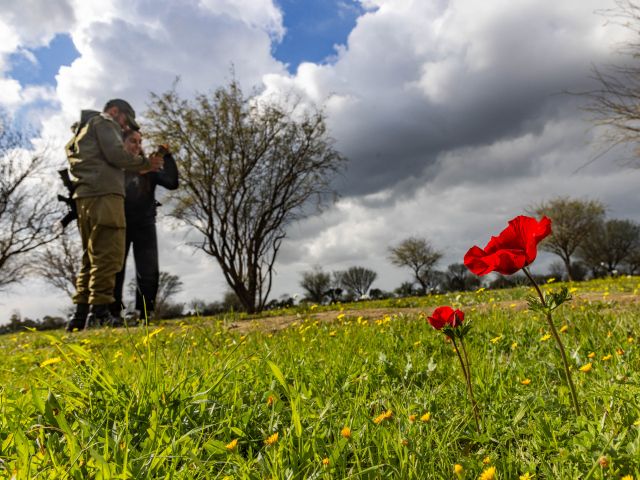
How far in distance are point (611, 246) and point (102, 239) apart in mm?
56853

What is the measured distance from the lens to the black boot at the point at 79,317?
255 inches

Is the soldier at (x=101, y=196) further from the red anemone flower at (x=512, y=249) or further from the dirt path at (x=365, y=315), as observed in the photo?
the red anemone flower at (x=512, y=249)

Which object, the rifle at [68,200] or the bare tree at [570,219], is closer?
the rifle at [68,200]

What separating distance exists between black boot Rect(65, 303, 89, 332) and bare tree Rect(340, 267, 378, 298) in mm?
53794

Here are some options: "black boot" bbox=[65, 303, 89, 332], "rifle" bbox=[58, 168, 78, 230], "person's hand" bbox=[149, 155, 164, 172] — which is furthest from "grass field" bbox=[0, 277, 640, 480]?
"rifle" bbox=[58, 168, 78, 230]

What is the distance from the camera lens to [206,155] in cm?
1074

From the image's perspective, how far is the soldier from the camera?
19.3 ft

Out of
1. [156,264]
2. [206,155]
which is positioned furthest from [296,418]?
[206,155]

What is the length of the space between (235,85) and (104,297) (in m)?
7.31

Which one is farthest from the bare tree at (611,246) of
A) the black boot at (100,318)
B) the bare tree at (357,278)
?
the black boot at (100,318)

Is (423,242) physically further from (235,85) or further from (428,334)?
(428,334)

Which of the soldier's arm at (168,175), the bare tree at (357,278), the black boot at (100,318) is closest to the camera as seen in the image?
the black boot at (100,318)

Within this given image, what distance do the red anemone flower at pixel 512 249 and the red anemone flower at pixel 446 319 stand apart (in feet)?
0.66

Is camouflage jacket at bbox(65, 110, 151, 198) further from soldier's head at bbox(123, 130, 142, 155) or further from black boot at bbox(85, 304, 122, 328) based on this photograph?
black boot at bbox(85, 304, 122, 328)
